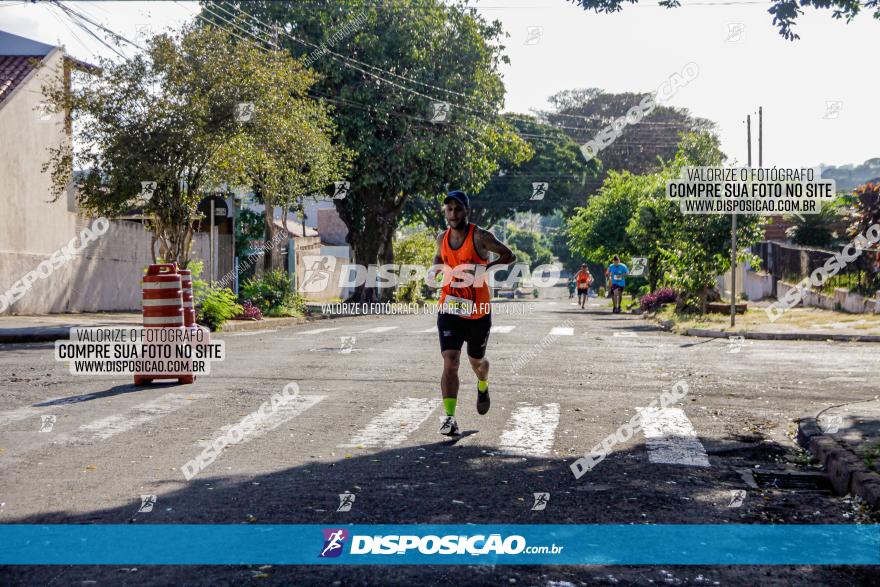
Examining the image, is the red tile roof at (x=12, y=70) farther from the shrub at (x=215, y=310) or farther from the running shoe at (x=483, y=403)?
the running shoe at (x=483, y=403)

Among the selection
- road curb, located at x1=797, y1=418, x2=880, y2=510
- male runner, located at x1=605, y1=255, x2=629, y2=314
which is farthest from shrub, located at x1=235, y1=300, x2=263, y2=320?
road curb, located at x1=797, y1=418, x2=880, y2=510

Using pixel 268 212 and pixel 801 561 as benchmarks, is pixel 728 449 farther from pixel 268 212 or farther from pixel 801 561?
pixel 268 212

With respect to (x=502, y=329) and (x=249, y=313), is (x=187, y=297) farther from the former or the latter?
(x=249, y=313)

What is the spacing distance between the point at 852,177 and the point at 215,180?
148344mm

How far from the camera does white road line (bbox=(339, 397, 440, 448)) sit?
316 inches

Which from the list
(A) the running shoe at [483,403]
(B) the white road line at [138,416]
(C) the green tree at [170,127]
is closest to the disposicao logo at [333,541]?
(B) the white road line at [138,416]

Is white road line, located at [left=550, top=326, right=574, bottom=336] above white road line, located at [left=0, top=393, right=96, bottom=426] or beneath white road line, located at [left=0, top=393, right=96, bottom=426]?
beneath

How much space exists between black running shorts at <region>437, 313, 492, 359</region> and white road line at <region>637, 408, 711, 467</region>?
166cm

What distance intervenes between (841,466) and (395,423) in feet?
12.5

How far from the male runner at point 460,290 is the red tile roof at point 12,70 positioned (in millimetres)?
19177

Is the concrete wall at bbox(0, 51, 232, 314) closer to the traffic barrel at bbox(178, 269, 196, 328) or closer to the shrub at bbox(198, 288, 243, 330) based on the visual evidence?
the shrub at bbox(198, 288, 243, 330)

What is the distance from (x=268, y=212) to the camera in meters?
28.4

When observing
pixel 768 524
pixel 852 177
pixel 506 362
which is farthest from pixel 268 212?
pixel 852 177

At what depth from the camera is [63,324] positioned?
803 inches
